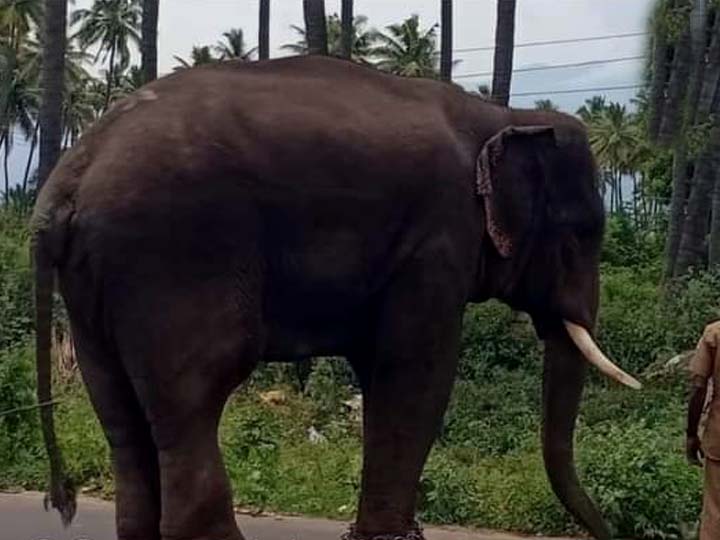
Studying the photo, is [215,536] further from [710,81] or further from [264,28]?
[264,28]

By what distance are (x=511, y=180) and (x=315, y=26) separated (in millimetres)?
10083

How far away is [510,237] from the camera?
5.51 meters

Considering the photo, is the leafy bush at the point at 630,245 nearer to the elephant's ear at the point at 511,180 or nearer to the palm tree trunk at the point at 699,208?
the palm tree trunk at the point at 699,208

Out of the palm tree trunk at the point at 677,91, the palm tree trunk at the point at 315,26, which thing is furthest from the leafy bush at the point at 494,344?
the palm tree trunk at the point at 677,91

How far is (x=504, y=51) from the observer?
1722 cm

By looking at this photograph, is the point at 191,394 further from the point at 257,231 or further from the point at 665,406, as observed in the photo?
the point at 665,406

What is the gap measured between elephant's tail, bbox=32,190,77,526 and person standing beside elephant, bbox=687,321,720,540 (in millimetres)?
2535

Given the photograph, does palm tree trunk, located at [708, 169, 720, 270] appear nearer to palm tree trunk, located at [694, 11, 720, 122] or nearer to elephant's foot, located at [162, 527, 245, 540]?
palm tree trunk, located at [694, 11, 720, 122]

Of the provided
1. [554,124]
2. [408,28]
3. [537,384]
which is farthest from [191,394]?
[408,28]

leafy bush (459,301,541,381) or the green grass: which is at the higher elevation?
leafy bush (459,301,541,381)

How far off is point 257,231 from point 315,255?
243mm

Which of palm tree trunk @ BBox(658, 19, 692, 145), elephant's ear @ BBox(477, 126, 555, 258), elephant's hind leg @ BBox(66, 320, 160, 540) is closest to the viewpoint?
elephant's hind leg @ BBox(66, 320, 160, 540)

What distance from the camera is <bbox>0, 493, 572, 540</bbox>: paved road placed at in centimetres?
820

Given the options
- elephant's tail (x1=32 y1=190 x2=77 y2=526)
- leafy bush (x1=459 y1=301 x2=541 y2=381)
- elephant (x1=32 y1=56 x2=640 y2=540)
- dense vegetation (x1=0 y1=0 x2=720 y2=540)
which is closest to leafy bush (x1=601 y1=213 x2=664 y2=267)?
dense vegetation (x1=0 y1=0 x2=720 y2=540)
